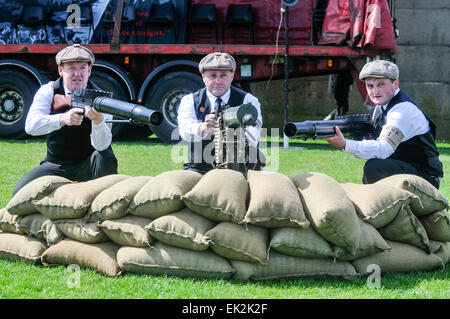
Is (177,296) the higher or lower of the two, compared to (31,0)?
lower

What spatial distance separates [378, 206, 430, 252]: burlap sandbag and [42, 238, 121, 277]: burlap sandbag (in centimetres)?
138

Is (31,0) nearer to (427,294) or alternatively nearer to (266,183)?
(266,183)

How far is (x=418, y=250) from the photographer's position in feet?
10.8

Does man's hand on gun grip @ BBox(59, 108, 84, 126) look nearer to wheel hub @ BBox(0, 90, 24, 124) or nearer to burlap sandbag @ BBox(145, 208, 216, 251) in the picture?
burlap sandbag @ BBox(145, 208, 216, 251)

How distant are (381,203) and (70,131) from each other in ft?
6.62

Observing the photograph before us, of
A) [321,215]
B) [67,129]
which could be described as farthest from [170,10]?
[321,215]

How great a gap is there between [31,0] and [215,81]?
22.2ft

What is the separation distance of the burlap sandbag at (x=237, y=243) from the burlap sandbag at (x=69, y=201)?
676 mm

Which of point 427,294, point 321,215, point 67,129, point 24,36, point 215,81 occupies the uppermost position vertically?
point 24,36

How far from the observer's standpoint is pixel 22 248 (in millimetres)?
3373

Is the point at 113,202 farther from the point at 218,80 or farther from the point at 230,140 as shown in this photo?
the point at 218,80

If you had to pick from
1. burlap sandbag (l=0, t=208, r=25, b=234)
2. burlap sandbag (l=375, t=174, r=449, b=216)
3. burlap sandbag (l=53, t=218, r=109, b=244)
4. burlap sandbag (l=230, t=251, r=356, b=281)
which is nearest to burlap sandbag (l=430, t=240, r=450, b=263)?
burlap sandbag (l=375, t=174, r=449, b=216)

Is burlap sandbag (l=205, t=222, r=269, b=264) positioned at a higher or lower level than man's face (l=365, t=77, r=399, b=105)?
lower

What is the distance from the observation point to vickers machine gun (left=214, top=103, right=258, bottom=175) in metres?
3.47
